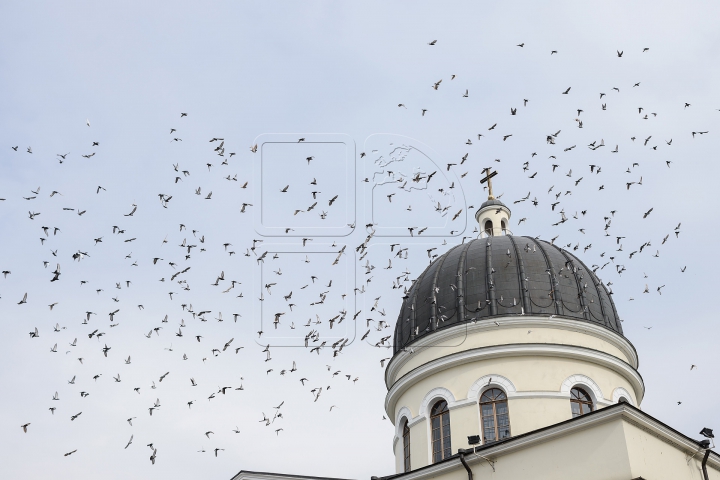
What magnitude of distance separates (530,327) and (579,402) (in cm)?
249

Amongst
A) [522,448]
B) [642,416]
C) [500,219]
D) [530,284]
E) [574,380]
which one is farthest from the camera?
[500,219]

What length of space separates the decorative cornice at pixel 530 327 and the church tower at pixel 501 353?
0.10 feet

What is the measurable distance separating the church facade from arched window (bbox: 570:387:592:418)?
0.03 m

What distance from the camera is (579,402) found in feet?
78.8

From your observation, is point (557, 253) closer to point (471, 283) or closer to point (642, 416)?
point (471, 283)

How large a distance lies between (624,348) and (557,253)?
3763mm

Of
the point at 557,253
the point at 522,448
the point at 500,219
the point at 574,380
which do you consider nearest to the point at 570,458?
the point at 522,448

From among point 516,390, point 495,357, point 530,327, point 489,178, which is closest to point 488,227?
point 489,178

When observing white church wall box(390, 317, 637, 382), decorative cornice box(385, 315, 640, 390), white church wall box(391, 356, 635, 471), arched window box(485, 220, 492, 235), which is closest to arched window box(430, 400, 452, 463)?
white church wall box(391, 356, 635, 471)

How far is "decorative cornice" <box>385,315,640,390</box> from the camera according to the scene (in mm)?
24891

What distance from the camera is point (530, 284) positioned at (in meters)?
26.1

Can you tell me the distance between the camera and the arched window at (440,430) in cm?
2417

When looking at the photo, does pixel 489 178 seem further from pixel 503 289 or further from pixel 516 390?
pixel 516 390

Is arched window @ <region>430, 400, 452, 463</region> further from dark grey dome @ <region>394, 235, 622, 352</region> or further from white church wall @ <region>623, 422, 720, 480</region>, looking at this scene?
white church wall @ <region>623, 422, 720, 480</region>
